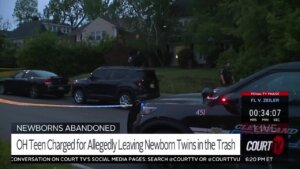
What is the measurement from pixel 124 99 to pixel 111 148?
43.0 feet

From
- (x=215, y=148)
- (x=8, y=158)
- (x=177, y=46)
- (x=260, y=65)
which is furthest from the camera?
(x=177, y=46)

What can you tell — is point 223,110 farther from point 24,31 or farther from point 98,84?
point 24,31

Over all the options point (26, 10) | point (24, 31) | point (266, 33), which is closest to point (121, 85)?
point (266, 33)

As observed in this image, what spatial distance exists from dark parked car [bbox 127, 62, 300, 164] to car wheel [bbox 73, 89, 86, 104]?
13.4 meters

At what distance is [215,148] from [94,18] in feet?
194

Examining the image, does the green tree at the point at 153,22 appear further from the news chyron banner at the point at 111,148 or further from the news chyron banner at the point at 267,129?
the news chyron banner at the point at 111,148

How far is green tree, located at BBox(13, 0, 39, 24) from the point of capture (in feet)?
327

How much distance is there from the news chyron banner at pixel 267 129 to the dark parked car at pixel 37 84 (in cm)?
1732

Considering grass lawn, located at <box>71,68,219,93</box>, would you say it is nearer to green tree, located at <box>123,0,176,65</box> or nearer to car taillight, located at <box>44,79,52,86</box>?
car taillight, located at <box>44,79,52,86</box>

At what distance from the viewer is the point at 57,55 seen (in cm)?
3506

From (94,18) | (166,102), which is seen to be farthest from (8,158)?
(94,18)

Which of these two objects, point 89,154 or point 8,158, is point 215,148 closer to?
point 89,154

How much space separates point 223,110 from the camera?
6.64m

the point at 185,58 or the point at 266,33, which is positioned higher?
the point at 266,33
